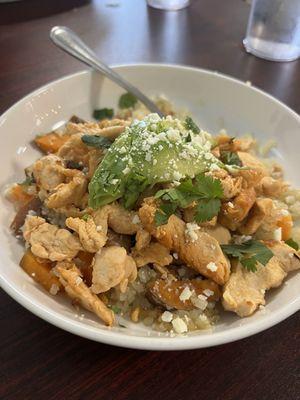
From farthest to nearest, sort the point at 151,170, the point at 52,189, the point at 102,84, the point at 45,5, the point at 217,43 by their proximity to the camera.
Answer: the point at 45,5 < the point at 217,43 < the point at 102,84 < the point at 52,189 < the point at 151,170

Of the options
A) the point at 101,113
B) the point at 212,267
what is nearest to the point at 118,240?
the point at 212,267

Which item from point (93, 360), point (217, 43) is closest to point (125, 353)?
point (93, 360)

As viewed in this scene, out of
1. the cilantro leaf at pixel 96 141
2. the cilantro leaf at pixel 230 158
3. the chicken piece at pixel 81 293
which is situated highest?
the cilantro leaf at pixel 96 141

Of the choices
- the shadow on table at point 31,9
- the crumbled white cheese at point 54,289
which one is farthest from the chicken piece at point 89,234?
the shadow on table at point 31,9

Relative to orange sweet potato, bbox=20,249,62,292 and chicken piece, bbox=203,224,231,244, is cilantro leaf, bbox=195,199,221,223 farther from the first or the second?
orange sweet potato, bbox=20,249,62,292

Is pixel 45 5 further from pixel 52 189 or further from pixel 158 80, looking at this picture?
pixel 52 189

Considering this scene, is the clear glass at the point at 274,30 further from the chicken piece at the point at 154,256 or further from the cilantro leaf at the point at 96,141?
the chicken piece at the point at 154,256

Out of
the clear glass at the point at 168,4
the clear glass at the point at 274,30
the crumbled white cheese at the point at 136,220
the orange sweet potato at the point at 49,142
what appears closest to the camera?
the crumbled white cheese at the point at 136,220

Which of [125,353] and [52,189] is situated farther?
[52,189]
